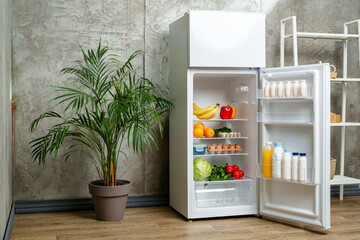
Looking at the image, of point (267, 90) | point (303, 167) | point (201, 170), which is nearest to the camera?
point (303, 167)

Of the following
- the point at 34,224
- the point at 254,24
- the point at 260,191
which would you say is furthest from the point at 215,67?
the point at 34,224

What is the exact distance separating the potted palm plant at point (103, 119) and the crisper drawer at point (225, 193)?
0.64m

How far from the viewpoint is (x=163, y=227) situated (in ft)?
10.6

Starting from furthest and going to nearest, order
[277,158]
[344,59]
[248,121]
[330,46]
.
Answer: [330,46], [344,59], [248,121], [277,158]

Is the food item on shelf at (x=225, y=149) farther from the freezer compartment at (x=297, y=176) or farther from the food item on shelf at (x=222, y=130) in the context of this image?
the freezer compartment at (x=297, y=176)

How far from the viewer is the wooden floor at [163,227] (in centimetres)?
301

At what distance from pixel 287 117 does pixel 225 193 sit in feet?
2.99

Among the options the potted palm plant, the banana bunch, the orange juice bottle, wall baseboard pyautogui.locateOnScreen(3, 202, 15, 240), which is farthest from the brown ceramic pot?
the orange juice bottle

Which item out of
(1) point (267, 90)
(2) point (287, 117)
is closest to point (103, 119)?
(1) point (267, 90)

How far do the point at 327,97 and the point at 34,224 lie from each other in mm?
2483

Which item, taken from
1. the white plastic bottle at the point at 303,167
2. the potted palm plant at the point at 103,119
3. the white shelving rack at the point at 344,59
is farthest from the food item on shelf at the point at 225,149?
the white shelving rack at the point at 344,59

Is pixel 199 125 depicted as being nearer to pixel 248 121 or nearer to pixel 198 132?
pixel 198 132

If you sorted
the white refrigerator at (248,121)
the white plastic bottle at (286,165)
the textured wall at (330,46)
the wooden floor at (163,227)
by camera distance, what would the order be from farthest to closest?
the textured wall at (330,46), the white plastic bottle at (286,165), the white refrigerator at (248,121), the wooden floor at (163,227)

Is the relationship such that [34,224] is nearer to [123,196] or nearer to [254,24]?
[123,196]
